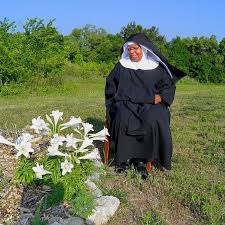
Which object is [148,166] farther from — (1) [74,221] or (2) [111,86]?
(1) [74,221]

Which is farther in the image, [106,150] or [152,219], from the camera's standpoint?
[106,150]

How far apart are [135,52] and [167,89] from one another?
60 cm

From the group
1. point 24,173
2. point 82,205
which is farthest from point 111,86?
point 82,205

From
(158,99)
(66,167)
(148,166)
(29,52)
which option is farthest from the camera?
(29,52)

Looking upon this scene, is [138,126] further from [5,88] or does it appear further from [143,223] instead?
[5,88]

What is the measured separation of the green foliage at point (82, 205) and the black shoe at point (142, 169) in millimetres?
1429

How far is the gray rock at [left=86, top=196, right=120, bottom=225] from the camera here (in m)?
4.20

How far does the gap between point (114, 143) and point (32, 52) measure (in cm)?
1271

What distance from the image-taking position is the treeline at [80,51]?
57.8ft

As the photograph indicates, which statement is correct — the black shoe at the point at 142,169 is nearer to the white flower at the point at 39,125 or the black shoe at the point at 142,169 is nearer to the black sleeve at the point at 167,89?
the black sleeve at the point at 167,89

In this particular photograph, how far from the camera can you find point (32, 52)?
59.9ft

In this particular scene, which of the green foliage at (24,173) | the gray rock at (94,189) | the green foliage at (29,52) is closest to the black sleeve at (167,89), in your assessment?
the gray rock at (94,189)

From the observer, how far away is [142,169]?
19.3 ft

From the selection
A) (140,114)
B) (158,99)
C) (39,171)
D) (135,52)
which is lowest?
(39,171)
